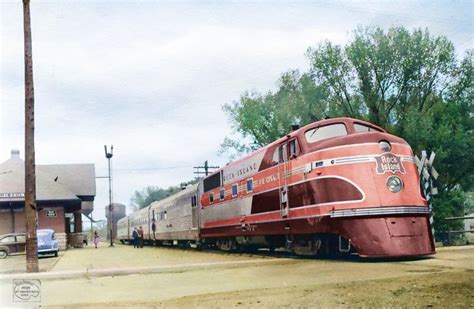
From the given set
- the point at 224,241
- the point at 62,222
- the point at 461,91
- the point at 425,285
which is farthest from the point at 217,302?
the point at 62,222

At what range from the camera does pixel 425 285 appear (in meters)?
7.54

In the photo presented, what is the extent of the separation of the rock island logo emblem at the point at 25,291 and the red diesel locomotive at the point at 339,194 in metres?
6.88

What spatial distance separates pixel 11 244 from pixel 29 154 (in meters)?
14.8

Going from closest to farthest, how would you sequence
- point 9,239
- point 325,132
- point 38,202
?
point 325,132 < point 9,239 < point 38,202

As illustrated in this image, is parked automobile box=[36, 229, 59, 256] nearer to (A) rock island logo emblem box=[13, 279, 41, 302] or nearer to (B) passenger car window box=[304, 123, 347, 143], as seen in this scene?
(B) passenger car window box=[304, 123, 347, 143]

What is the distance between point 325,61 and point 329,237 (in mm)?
22256

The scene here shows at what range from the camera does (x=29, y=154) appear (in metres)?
14.6

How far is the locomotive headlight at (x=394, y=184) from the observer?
11.9m

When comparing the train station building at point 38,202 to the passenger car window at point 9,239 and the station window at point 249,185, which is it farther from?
the station window at point 249,185

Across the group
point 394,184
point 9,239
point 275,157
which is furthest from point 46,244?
point 394,184

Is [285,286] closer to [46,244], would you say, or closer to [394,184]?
[394,184]

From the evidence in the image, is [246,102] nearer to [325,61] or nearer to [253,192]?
[325,61]

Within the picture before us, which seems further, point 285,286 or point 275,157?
point 275,157

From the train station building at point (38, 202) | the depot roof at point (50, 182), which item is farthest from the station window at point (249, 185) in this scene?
the depot roof at point (50, 182)
